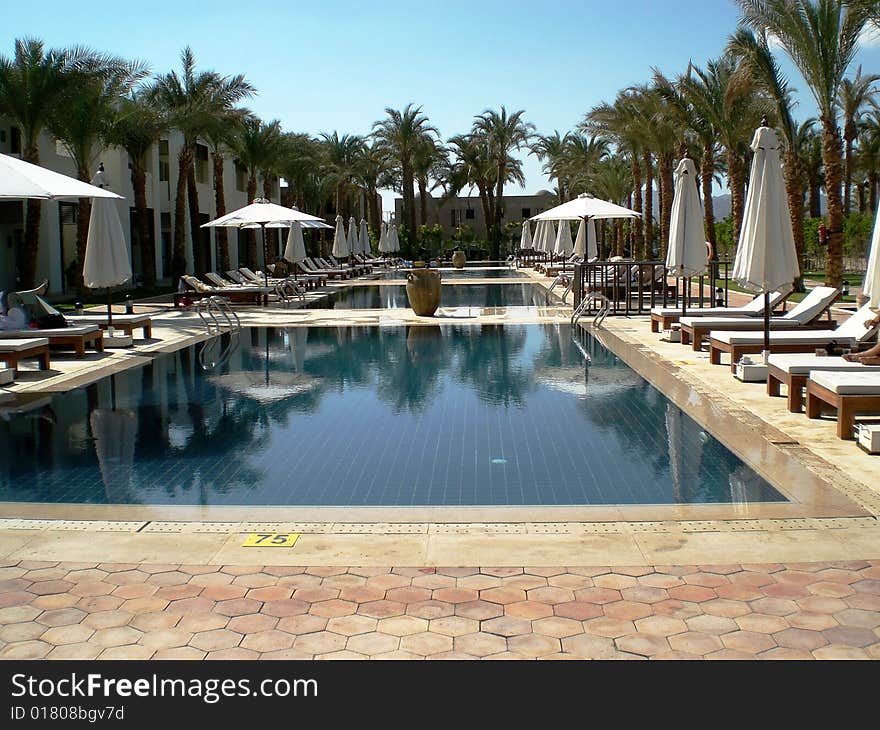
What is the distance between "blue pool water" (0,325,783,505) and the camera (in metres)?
6.56

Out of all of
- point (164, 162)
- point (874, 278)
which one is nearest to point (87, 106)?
point (164, 162)

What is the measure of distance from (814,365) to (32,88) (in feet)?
71.7

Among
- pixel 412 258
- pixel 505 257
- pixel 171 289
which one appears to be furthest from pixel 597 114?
pixel 505 257

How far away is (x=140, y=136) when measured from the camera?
30.2 m

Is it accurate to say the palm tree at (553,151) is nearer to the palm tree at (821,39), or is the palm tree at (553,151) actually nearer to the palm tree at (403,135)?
the palm tree at (403,135)

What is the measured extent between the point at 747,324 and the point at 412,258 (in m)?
46.8

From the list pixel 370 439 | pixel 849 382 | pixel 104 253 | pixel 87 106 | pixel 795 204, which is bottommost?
pixel 370 439

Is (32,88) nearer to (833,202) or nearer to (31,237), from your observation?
(31,237)

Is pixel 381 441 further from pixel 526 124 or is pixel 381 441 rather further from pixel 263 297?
pixel 526 124

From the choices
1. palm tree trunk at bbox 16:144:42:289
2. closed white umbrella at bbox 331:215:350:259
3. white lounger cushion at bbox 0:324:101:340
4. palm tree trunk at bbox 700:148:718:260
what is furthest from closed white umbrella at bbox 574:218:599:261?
closed white umbrella at bbox 331:215:350:259

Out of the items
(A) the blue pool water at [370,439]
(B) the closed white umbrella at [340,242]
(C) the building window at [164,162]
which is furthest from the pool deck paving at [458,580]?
(C) the building window at [164,162]

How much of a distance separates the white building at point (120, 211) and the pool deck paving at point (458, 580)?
22.2 metres

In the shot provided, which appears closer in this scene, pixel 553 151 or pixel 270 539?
pixel 270 539

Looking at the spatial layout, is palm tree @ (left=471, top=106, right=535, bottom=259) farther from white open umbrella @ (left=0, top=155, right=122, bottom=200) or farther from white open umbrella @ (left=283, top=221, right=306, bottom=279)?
white open umbrella @ (left=0, top=155, right=122, bottom=200)
